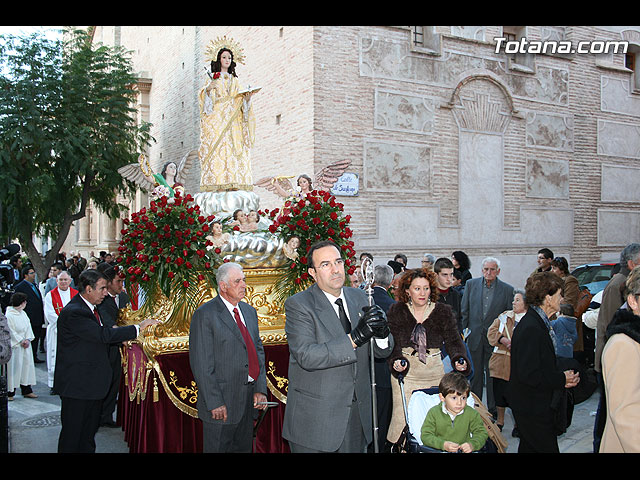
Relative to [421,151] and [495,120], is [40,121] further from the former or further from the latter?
[495,120]

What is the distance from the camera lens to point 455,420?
179 inches

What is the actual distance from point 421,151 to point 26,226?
1159 centimetres

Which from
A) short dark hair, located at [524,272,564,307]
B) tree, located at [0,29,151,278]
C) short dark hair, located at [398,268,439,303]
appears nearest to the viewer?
short dark hair, located at [524,272,564,307]

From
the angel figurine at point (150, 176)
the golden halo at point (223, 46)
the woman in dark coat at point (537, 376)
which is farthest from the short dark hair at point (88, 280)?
the woman in dark coat at point (537, 376)

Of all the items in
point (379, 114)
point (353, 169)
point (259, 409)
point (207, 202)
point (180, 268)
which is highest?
point (379, 114)

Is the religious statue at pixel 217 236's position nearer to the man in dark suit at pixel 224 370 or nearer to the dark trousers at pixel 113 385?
the man in dark suit at pixel 224 370

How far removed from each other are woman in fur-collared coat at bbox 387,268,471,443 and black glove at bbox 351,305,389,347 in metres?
1.52

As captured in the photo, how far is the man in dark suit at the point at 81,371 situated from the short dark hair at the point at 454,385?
275cm

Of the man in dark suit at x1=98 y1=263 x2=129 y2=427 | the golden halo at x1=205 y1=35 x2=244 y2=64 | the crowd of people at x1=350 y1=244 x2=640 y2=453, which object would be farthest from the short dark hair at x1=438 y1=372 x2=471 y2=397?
the golden halo at x1=205 y1=35 x2=244 y2=64

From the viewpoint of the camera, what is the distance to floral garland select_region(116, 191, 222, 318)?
5.94 metres

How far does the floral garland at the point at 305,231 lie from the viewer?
6.53m

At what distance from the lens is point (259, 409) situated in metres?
5.00

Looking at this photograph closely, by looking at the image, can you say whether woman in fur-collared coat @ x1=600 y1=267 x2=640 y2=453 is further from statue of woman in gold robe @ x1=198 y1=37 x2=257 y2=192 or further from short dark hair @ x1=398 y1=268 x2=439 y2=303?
statue of woman in gold robe @ x1=198 y1=37 x2=257 y2=192

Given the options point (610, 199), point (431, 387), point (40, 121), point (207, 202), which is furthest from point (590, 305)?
point (40, 121)
